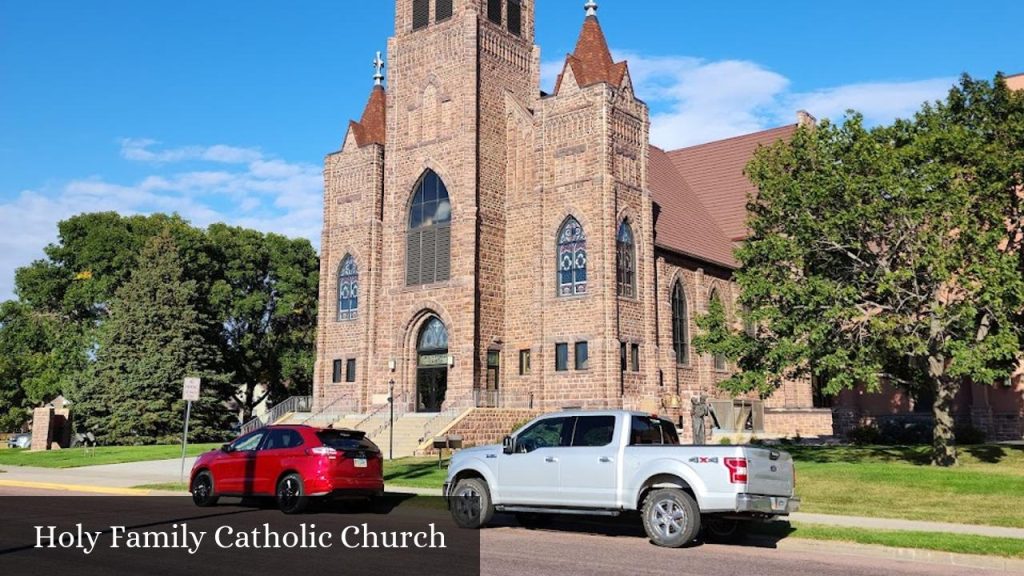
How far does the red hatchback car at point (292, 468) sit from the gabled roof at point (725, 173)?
36295mm

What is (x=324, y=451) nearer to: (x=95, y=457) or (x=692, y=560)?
(x=692, y=560)

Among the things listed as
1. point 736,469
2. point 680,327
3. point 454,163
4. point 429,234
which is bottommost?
point 736,469

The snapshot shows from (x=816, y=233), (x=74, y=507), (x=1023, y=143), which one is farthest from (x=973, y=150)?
(x=74, y=507)

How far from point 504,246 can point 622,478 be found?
→ 27.4m

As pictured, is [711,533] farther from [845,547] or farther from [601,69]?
[601,69]

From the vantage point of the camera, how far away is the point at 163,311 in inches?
1805

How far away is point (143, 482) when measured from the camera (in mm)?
23141

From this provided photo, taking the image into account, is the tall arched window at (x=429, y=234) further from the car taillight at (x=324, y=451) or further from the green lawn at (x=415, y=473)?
the car taillight at (x=324, y=451)

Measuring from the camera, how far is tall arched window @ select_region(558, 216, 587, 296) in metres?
36.3

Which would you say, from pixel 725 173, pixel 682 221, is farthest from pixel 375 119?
pixel 725 173

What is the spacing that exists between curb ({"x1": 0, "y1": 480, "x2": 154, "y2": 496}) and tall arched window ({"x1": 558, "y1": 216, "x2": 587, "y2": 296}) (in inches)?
784

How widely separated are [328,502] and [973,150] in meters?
19.0

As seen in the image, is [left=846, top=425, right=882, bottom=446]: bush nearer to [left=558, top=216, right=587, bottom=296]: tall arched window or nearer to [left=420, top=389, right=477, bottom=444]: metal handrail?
[left=558, top=216, right=587, bottom=296]: tall arched window

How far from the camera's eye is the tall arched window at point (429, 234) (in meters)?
39.1
